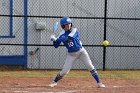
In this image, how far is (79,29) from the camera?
17.3 metres

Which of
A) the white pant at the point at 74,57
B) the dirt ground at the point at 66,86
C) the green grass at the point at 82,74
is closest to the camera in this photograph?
the dirt ground at the point at 66,86

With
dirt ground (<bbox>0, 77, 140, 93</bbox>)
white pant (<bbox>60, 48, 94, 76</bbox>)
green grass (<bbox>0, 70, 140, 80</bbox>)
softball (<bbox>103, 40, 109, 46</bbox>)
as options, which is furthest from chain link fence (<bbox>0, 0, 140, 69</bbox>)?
white pant (<bbox>60, 48, 94, 76</bbox>)

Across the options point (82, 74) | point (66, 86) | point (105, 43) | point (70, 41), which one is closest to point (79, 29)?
point (105, 43)

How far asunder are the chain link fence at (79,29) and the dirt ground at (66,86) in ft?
11.3

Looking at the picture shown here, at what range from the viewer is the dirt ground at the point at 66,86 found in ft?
35.9

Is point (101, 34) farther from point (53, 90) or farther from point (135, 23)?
point (53, 90)

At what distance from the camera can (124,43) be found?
57.7 ft

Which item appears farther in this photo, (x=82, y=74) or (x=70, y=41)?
(x=82, y=74)

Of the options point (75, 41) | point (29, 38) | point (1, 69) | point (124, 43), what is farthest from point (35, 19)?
point (75, 41)

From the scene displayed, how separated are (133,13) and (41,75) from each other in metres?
4.76

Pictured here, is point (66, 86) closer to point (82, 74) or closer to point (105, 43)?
point (82, 74)

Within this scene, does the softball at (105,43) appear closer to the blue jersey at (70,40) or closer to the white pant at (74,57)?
the white pant at (74,57)

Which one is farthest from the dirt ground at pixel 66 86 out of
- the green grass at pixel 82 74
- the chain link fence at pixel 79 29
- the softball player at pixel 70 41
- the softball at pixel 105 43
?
the chain link fence at pixel 79 29

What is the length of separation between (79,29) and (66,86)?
18.5ft
